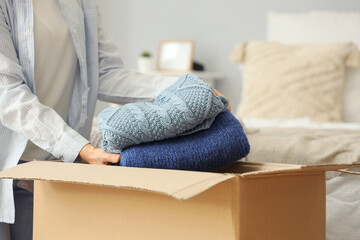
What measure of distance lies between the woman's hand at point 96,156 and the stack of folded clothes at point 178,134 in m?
0.01

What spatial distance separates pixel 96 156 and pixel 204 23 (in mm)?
2300

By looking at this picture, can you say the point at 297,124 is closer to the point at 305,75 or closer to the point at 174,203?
the point at 305,75

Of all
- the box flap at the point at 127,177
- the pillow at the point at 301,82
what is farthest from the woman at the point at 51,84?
the pillow at the point at 301,82

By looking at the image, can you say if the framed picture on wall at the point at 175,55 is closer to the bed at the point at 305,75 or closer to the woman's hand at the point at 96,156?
the bed at the point at 305,75

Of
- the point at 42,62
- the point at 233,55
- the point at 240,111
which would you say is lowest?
the point at 240,111

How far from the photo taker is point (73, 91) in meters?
1.21

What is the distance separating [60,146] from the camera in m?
0.91

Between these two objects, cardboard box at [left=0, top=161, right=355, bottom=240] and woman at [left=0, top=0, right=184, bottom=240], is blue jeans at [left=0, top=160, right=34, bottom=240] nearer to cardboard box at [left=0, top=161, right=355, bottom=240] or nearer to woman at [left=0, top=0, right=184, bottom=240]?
woman at [left=0, top=0, right=184, bottom=240]

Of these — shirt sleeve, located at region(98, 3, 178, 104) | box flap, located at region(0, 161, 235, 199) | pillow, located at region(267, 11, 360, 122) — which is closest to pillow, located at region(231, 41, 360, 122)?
pillow, located at region(267, 11, 360, 122)

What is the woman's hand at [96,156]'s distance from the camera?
857mm

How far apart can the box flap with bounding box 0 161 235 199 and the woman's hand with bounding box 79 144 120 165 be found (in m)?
0.09

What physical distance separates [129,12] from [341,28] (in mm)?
1442

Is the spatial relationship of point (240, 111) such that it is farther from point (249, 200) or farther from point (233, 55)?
point (249, 200)

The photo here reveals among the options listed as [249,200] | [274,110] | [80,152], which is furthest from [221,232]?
[274,110]
